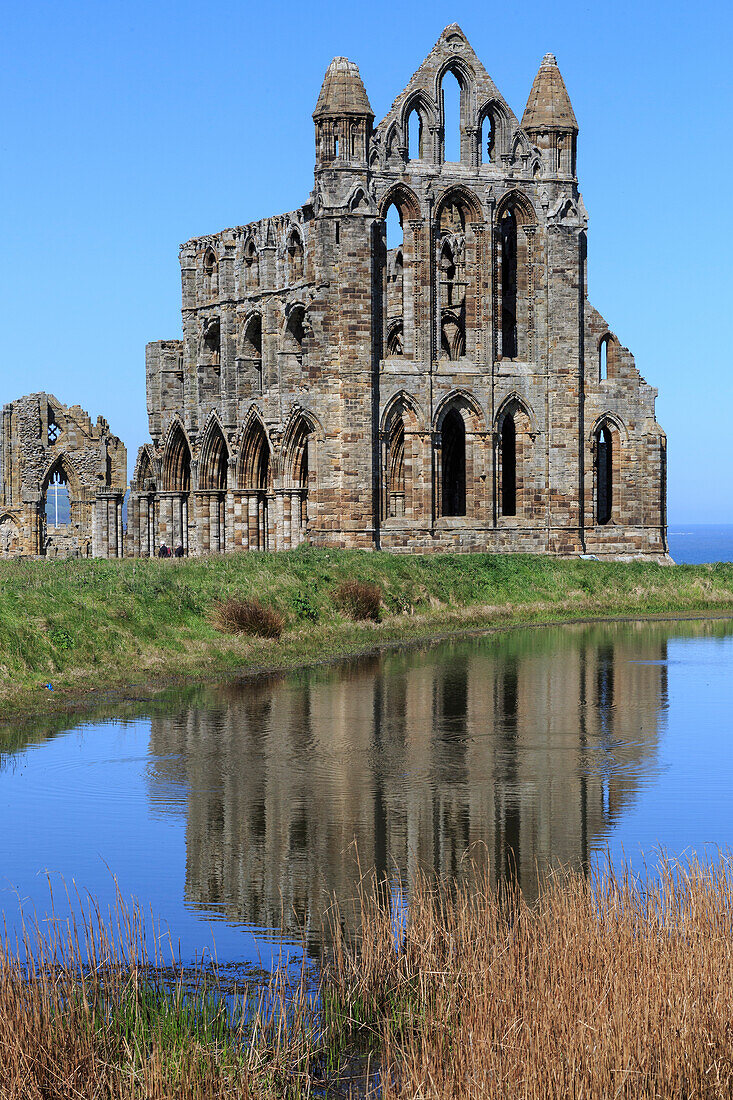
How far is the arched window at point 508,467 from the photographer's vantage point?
169ft

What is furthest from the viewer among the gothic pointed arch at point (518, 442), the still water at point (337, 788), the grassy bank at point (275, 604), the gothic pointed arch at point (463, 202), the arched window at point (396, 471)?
the gothic pointed arch at point (518, 442)

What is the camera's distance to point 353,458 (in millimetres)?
46750

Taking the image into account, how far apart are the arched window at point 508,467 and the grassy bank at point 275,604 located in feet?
19.4

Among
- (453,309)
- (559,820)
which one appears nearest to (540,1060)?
(559,820)

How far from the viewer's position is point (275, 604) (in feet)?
103

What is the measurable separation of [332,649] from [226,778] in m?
13.3

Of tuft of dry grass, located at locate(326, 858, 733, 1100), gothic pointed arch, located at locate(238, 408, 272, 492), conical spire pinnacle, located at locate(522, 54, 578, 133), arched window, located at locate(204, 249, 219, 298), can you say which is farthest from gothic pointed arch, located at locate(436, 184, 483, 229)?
tuft of dry grass, located at locate(326, 858, 733, 1100)

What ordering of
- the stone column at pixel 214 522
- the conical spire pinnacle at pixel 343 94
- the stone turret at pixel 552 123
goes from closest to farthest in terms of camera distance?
the conical spire pinnacle at pixel 343 94 → the stone turret at pixel 552 123 → the stone column at pixel 214 522

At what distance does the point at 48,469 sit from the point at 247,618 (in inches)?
1597

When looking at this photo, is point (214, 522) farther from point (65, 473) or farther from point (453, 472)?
point (65, 473)

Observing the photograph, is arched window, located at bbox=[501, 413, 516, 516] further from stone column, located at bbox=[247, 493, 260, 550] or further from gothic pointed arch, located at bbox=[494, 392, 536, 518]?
stone column, located at bbox=[247, 493, 260, 550]

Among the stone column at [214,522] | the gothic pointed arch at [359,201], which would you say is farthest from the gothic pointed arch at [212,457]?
the gothic pointed arch at [359,201]

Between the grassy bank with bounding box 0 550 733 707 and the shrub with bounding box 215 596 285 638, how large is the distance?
228mm

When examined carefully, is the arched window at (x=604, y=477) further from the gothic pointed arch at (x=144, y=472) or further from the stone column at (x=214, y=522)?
the gothic pointed arch at (x=144, y=472)
